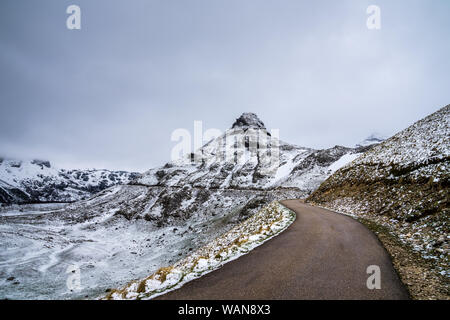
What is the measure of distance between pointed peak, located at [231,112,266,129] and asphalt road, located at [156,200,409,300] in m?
175

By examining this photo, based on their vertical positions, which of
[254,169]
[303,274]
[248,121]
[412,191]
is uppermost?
[248,121]

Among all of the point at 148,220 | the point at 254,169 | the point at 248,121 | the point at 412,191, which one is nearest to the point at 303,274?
the point at 412,191

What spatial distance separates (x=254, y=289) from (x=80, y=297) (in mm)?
25298

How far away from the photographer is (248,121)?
186 meters

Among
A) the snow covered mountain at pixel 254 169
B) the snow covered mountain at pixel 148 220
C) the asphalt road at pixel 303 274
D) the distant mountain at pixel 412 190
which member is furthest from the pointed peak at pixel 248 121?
the asphalt road at pixel 303 274

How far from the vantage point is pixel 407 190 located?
14.9 m

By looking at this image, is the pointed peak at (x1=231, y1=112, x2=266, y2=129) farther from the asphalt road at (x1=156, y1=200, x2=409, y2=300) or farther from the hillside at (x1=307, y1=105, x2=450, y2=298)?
the asphalt road at (x1=156, y1=200, x2=409, y2=300)

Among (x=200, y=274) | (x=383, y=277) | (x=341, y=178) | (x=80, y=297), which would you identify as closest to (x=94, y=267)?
(x=80, y=297)

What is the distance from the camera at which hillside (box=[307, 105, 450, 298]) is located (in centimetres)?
956

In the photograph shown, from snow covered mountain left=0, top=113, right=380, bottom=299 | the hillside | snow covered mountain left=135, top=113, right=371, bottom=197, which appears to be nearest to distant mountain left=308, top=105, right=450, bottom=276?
the hillside

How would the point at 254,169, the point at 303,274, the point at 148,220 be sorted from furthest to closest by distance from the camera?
the point at 254,169
the point at 148,220
the point at 303,274

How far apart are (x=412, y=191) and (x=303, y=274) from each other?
1413 centimetres

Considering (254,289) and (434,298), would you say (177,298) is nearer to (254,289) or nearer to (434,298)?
(254,289)

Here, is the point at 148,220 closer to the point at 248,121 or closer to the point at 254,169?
the point at 254,169
